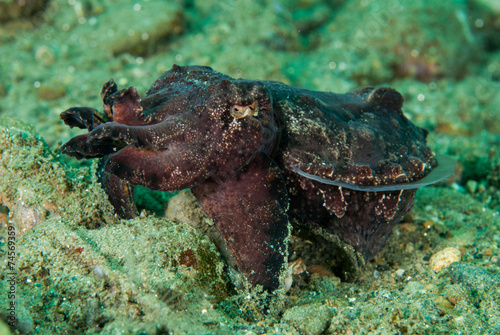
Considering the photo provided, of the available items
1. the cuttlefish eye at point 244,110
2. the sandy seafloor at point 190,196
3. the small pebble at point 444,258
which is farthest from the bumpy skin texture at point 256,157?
the small pebble at point 444,258

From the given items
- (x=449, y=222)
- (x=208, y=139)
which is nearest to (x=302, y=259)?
(x=208, y=139)

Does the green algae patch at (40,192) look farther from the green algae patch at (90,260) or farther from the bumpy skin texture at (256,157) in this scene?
the bumpy skin texture at (256,157)

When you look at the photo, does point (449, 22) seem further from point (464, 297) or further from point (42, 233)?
point (42, 233)

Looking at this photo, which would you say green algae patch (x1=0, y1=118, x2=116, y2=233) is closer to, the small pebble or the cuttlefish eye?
the cuttlefish eye

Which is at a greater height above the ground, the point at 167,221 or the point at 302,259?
the point at 167,221

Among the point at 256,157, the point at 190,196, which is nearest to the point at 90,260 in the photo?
the point at 190,196

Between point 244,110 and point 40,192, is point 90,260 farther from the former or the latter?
point 244,110
